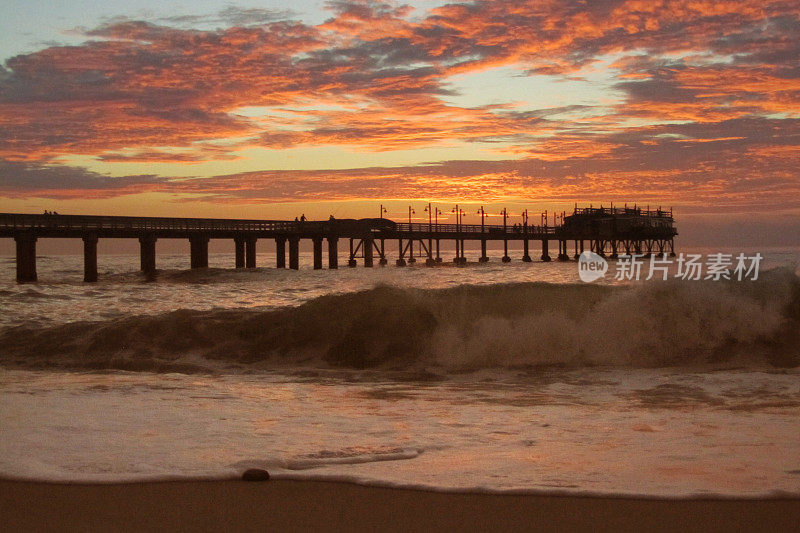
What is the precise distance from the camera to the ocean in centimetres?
532

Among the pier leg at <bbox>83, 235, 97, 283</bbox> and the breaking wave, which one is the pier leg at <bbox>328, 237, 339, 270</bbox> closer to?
the pier leg at <bbox>83, 235, 97, 283</bbox>

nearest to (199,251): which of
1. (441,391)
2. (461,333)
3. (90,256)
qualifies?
(90,256)

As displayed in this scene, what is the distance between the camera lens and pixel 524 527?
411cm

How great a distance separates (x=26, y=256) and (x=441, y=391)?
4109 cm

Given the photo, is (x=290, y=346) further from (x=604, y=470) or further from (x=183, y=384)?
(x=604, y=470)

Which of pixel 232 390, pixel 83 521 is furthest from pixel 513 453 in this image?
pixel 232 390

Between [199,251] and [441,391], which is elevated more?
[199,251]

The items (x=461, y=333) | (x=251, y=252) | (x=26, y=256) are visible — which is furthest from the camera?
(x=251, y=252)

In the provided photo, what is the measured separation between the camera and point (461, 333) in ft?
43.6

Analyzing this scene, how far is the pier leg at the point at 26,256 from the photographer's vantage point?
43938 mm

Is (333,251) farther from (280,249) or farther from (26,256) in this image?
(26,256)

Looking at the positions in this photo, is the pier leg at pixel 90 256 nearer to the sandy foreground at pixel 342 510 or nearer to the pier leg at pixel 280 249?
the pier leg at pixel 280 249

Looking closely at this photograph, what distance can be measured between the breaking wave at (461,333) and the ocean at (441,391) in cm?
4

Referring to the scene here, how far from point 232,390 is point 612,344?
6482 mm
